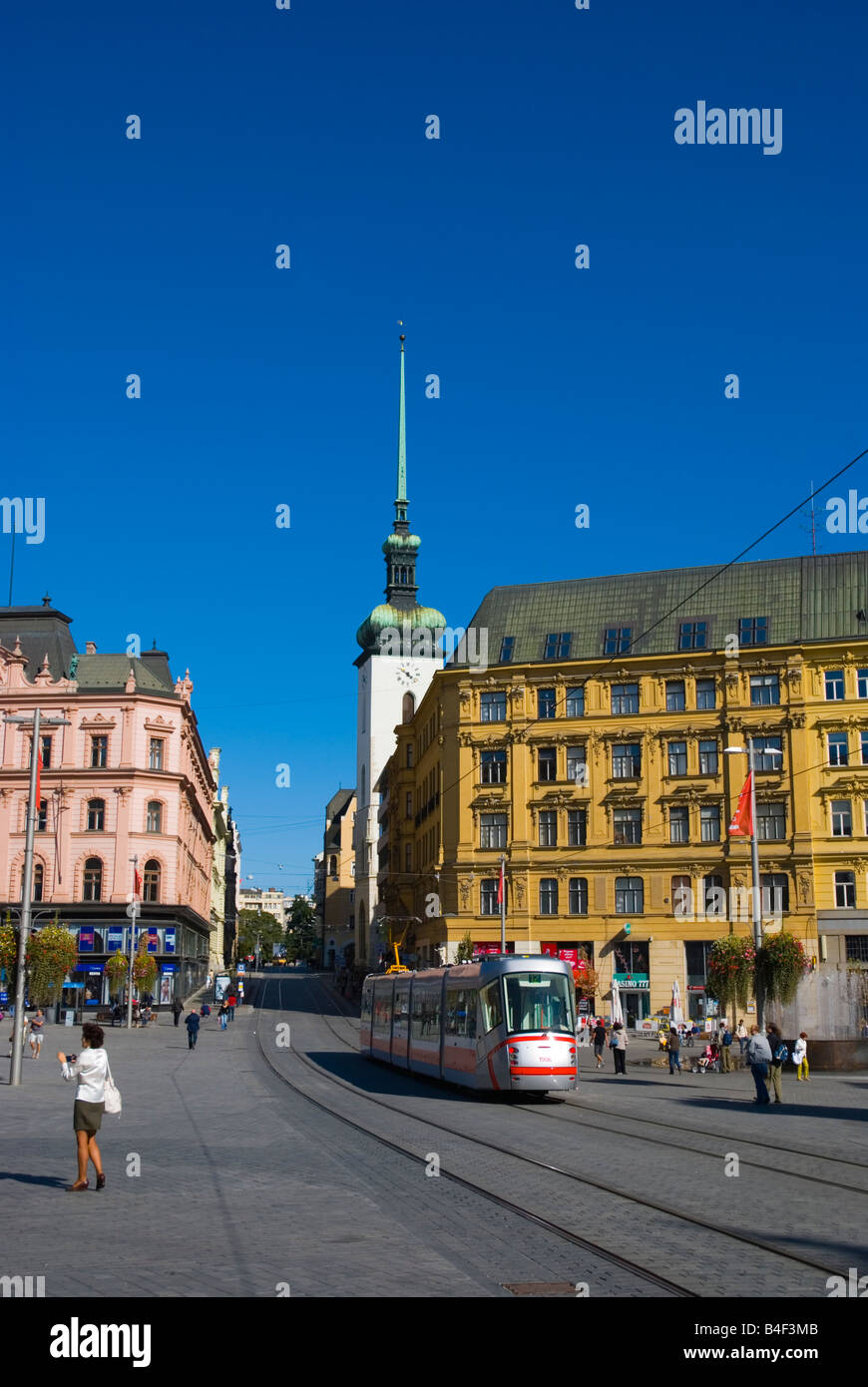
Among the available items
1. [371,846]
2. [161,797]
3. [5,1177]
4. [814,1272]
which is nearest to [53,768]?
[161,797]

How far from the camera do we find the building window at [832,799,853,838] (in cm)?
6325

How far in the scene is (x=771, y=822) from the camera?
2544 inches

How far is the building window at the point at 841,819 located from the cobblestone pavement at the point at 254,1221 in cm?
4311

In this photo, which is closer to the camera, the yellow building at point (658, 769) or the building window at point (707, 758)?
the yellow building at point (658, 769)

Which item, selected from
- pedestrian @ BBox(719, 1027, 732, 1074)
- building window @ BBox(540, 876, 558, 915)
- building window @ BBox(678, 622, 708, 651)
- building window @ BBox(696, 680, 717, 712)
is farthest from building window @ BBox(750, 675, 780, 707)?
pedestrian @ BBox(719, 1027, 732, 1074)

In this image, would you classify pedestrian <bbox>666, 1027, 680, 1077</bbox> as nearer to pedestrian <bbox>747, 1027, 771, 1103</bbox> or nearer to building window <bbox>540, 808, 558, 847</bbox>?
pedestrian <bbox>747, 1027, 771, 1103</bbox>

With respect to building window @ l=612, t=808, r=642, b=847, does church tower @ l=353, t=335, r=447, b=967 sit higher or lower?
higher

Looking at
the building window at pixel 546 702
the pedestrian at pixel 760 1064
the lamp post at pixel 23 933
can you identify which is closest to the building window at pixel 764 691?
the building window at pixel 546 702

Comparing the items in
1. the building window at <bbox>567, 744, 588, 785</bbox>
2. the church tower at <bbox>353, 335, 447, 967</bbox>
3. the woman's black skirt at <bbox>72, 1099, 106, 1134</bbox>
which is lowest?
the woman's black skirt at <bbox>72, 1099, 106, 1134</bbox>

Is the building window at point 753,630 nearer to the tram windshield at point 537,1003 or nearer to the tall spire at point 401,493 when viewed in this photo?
the tram windshield at point 537,1003

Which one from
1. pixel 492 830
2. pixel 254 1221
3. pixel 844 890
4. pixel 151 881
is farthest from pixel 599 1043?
pixel 151 881

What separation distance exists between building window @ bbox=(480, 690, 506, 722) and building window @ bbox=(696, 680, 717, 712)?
31.2 feet

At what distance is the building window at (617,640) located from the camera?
6894 cm
